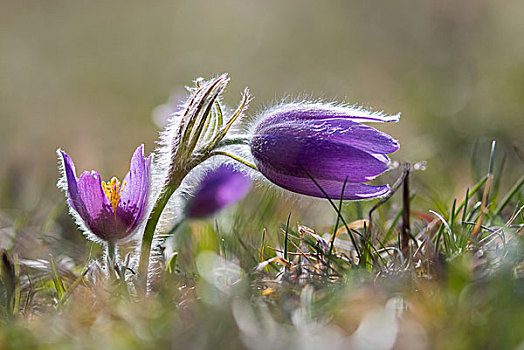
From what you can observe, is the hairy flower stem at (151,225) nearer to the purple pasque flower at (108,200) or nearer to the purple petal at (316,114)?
the purple pasque flower at (108,200)

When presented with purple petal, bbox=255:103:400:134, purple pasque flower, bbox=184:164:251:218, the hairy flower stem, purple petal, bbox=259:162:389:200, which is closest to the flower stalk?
the hairy flower stem

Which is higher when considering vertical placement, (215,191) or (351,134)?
(351,134)

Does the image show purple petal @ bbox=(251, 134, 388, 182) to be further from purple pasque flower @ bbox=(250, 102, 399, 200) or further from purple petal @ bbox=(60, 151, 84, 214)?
purple petal @ bbox=(60, 151, 84, 214)

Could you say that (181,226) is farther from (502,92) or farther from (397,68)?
(397,68)

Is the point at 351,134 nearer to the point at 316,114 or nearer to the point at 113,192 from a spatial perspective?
the point at 316,114

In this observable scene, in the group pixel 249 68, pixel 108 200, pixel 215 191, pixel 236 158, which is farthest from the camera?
pixel 249 68

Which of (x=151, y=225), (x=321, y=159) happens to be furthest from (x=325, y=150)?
(x=151, y=225)

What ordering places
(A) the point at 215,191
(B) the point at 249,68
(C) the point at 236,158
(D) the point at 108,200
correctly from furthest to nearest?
(B) the point at 249,68 < (A) the point at 215,191 < (C) the point at 236,158 < (D) the point at 108,200

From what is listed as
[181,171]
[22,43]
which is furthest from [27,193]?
[22,43]
